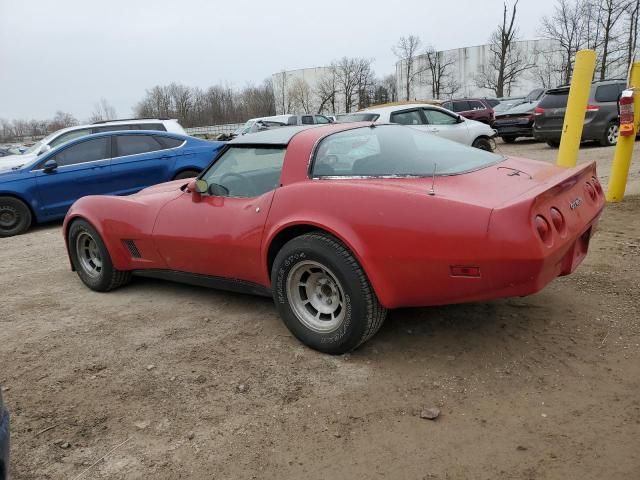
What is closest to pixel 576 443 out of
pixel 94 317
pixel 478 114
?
pixel 94 317

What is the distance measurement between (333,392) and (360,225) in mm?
890

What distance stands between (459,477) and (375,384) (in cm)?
77

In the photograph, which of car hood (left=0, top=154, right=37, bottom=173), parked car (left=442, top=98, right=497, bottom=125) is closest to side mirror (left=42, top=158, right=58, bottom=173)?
car hood (left=0, top=154, right=37, bottom=173)

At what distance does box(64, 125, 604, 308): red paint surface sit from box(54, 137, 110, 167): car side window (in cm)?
546

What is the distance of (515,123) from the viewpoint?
51.7 ft

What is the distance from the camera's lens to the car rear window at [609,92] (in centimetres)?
1259

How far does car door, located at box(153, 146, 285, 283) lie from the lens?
345 cm

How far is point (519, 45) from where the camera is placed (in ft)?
213

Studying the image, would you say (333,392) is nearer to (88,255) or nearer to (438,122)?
(88,255)

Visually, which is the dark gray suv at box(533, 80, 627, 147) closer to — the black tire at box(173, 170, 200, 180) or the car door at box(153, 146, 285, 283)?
the black tire at box(173, 170, 200, 180)

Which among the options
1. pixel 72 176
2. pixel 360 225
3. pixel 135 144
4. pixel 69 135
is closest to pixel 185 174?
pixel 135 144

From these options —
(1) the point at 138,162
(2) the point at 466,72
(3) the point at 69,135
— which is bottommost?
(1) the point at 138,162

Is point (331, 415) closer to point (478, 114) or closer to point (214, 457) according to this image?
point (214, 457)

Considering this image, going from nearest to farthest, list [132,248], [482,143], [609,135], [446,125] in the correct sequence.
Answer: [132,248] < [446,125] < [482,143] < [609,135]
